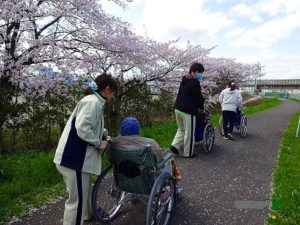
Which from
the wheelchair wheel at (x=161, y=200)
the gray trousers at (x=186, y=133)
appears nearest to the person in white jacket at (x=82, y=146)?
the wheelchair wheel at (x=161, y=200)

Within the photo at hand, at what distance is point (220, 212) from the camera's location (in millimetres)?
4148

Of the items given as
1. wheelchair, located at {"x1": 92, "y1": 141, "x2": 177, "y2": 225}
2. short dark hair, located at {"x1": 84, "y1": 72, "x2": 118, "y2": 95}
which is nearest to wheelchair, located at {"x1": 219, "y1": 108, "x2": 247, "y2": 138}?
wheelchair, located at {"x1": 92, "y1": 141, "x2": 177, "y2": 225}

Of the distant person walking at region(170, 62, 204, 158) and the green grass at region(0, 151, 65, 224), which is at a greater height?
the distant person walking at region(170, 62, 204, 158)

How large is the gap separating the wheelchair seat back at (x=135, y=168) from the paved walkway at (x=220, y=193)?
1.68 ft

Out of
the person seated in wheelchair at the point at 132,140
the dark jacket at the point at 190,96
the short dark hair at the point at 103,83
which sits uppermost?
the short dark hair at the point at 103,83

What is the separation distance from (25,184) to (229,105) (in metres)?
5.49

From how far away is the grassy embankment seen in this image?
14.6 feet

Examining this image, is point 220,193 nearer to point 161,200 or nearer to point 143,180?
point 161,200

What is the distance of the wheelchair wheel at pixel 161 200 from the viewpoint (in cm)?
322

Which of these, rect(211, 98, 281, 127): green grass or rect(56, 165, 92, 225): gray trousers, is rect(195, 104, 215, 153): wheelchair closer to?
rect(56, 165, 92, 225): gray trousers

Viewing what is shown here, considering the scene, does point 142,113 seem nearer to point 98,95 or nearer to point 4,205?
point 4,205

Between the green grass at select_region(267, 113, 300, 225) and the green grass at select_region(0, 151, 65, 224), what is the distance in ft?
9.74

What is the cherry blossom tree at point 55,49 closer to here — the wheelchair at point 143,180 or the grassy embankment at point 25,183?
the grassy embankment at point 25,183

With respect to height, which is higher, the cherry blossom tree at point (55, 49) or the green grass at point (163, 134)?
the cherry blossom tree at point (55, 49)
